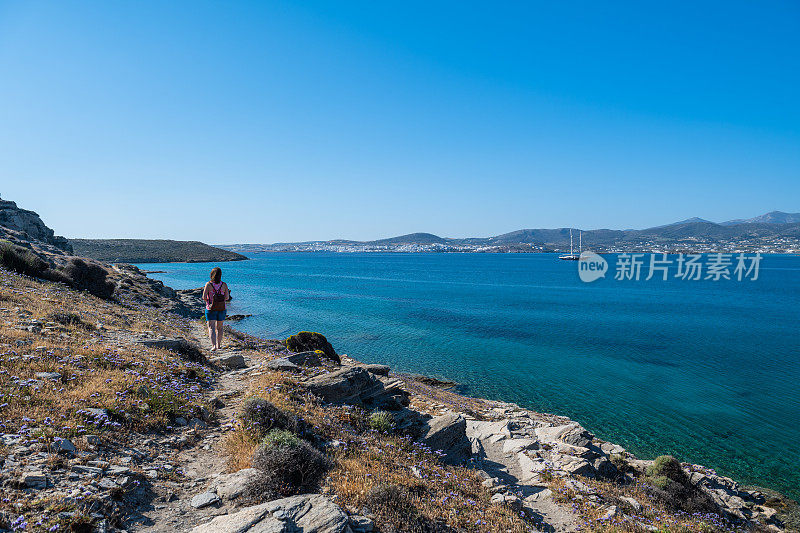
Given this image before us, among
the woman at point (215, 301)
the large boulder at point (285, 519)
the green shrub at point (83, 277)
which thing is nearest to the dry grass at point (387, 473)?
the large boulder at point (285, 519)

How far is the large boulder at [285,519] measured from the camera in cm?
554

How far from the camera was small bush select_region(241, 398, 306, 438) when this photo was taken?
29.6ft

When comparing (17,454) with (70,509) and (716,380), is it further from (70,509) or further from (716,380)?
(716,380)

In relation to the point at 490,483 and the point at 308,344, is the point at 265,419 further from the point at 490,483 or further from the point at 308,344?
the point at 308,344

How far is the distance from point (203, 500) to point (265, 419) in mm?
2849

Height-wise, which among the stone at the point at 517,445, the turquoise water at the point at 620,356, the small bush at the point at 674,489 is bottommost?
the turquoise water at the point at 620,356

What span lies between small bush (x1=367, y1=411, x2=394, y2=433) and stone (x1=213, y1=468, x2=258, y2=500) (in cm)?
455

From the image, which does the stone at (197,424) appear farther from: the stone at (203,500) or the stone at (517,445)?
the stone at (517,445)

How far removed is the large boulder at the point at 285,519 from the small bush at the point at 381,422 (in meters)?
4.99

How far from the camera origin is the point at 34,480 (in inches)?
217

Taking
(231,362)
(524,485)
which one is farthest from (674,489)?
(231,362)

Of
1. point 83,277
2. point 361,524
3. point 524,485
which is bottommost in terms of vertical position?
point 524,485

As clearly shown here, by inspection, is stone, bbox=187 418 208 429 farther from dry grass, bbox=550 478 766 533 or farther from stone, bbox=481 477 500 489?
dry grass, bbox=550 478 766 533

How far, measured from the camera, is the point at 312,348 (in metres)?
20.8
